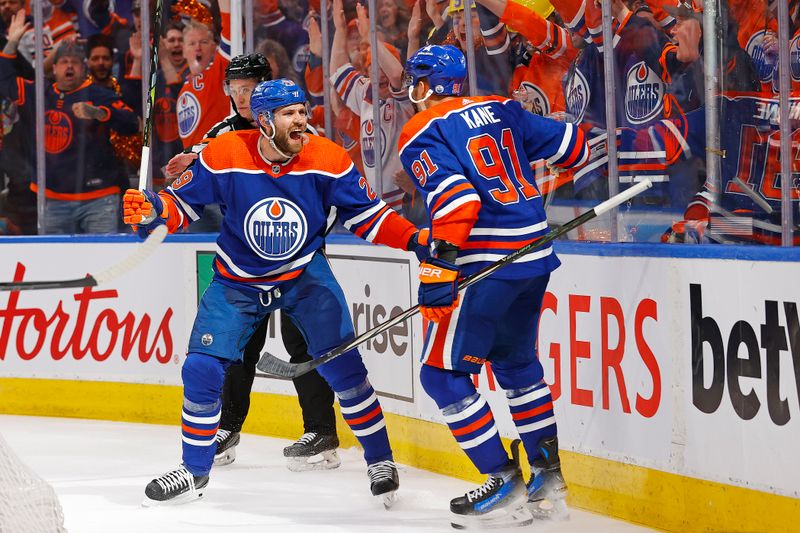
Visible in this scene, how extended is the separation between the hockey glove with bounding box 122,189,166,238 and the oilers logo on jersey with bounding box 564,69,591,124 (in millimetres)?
1311

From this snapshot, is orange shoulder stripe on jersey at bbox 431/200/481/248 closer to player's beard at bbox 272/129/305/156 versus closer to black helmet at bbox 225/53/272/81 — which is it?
player's beard at bbox 272/129/305/156

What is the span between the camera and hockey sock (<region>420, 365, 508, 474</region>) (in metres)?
3.30

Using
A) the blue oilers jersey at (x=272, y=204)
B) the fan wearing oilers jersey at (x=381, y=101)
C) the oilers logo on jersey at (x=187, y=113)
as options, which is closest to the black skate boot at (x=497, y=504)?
the blue oilers jersey at (x=272, y=204)

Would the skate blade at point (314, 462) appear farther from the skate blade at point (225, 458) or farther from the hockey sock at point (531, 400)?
the hockey sock at point (531, 400)

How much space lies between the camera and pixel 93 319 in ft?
17.8

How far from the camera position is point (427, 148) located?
324 cm

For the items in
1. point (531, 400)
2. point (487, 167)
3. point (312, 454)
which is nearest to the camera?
point (487, 167)

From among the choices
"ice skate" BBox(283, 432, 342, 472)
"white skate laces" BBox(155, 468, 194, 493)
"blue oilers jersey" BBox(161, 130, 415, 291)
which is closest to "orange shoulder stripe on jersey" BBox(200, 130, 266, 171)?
"blue oilers jersey" BBox(161, 130, 415, 291)

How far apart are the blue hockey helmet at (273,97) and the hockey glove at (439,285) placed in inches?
27.2

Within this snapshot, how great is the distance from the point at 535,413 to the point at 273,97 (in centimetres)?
116

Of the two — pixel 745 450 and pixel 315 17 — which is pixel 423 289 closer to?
pixel 745 450

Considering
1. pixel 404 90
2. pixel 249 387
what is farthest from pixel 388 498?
pixel 404 90

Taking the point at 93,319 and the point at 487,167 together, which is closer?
Result: the point at 487,167

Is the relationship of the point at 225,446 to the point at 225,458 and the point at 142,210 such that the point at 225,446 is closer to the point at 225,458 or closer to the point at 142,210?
the point at 225,458
